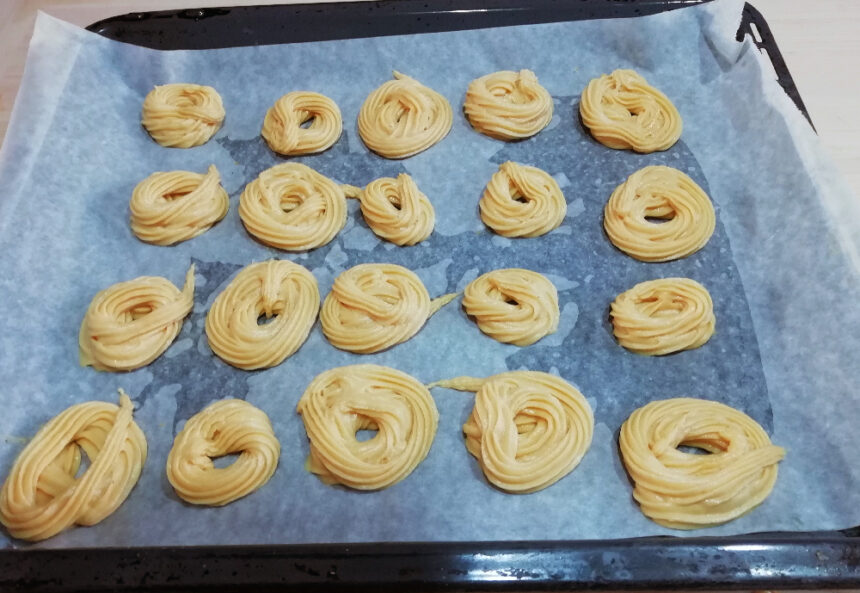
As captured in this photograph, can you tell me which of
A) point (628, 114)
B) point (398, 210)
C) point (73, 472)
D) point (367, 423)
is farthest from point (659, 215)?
point (73, 472)

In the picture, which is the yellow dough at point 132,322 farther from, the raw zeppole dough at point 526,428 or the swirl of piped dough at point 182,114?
the raw zeppole dough at point 526,428

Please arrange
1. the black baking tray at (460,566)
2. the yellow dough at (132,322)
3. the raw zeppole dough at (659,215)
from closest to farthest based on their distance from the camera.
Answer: the black baking tray at (460,566) < the yellow dough at (132,322) < the raw zeppole dough at (659,215)

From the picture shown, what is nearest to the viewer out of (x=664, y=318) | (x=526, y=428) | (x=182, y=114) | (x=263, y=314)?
(x=526, y=428)

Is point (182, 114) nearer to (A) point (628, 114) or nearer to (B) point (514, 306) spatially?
(B) point (514, 306)

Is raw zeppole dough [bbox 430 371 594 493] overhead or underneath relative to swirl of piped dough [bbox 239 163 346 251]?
underneath

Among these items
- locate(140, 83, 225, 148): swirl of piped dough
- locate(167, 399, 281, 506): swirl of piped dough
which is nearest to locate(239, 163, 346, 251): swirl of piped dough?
locate(140, 83, 225, 148): swirl of piped dough

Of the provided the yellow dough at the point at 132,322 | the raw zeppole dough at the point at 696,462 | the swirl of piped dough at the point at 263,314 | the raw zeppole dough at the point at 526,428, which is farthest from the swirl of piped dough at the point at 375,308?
the raw zeppole dough at the point at 696,462

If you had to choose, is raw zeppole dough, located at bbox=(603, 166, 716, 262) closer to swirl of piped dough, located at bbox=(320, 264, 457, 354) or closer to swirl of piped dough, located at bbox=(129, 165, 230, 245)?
swirl of piped dough, located at bbox=(320, 264, 457, 354)
